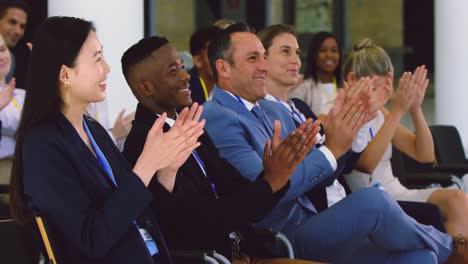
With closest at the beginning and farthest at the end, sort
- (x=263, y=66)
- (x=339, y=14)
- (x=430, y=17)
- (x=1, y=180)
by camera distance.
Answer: (x=263, y=66) < (x=1, y=180) < (x=339, y=14) < (x=430, y=17)

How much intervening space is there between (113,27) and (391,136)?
83.1 inches

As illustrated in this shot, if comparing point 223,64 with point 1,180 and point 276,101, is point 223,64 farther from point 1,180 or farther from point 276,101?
point 1,180

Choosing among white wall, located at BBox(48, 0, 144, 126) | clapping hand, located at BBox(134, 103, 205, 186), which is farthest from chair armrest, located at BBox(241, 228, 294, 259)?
white wall, located at BBox(48, 0, 144, 126)

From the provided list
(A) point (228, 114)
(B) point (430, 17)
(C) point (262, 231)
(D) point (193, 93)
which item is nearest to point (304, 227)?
(C) point (262, 231)

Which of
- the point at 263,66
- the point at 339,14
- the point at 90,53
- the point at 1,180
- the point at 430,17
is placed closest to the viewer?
the point at 90,53

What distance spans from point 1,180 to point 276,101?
55.5 inches

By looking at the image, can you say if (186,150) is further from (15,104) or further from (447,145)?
(447,145)

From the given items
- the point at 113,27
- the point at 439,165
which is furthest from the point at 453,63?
the point at 113,27

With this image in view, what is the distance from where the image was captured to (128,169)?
282cm

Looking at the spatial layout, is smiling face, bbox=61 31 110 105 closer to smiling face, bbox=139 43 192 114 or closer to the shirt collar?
smiling face, bbox=139 43 192 114

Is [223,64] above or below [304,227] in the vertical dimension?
above

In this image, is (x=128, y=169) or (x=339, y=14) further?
(x=339, y=14)

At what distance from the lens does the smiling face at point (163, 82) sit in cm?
345

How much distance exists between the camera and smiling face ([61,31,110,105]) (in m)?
2.68
